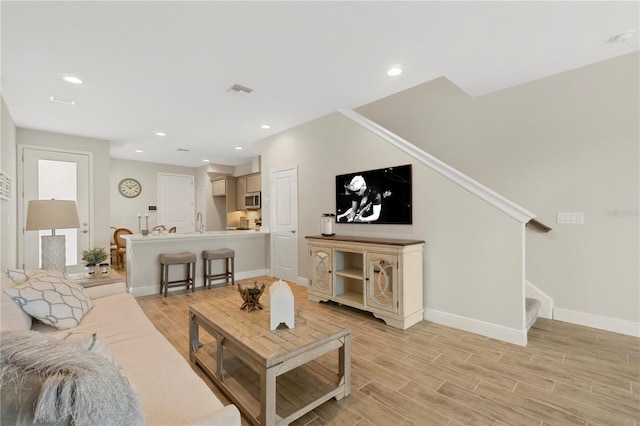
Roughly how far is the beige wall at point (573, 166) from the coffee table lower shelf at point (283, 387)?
287 cm

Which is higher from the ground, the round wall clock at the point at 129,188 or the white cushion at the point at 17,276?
Result: the round wall clock at the point at 129,188

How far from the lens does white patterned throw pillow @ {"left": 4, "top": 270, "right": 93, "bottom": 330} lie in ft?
6.01

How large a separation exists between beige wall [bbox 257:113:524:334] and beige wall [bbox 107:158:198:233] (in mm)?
5575

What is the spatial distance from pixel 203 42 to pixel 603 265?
14.5 feet

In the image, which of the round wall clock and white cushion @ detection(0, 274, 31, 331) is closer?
white cushion @ detection(0, 274, 31, 331)

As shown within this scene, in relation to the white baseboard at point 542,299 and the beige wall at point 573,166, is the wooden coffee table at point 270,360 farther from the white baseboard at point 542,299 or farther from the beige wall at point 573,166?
the beige wall at point 573,166

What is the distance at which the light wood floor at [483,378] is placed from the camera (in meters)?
1.74

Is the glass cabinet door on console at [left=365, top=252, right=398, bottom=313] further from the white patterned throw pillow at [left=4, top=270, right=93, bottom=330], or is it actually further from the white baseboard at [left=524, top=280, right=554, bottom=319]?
the white patterned throw pillow at [left=4, top=270, right=93, bottom=330]

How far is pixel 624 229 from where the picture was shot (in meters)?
2.83

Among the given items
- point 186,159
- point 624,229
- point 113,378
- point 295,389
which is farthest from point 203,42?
point 186,159

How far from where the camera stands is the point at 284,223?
5238 millimetres

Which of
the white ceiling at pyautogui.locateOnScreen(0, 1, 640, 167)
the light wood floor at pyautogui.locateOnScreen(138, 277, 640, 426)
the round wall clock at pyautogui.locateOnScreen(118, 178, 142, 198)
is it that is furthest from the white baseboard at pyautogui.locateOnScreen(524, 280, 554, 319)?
the round wall clock at pyautogui.locateOnScreen(118, 178, 142, 198)

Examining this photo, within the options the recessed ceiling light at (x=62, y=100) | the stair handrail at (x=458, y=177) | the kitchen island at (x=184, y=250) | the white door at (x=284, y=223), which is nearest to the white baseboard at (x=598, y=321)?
the stair handrail at (x=458, y=177)

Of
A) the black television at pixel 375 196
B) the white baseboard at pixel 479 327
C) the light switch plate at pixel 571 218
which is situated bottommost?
the white baseboard at pixel 479 327
